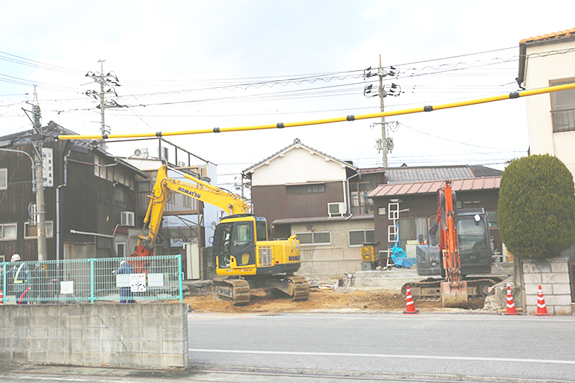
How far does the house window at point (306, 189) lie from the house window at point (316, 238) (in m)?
3.23

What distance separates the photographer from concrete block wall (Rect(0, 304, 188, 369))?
31.6 ft

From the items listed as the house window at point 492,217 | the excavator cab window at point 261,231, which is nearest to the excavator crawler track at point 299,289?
the excavator cab window at point 261,231

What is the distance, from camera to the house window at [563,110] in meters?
17.9

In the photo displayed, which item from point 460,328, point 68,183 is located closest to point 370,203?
point 68,183

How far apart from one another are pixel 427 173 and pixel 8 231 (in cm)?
2654

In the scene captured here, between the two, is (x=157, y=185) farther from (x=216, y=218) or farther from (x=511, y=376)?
(x=216, y=218)

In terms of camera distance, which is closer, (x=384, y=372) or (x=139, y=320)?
(x=384, y=372)

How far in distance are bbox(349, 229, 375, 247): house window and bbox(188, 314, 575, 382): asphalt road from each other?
16078 millimetres

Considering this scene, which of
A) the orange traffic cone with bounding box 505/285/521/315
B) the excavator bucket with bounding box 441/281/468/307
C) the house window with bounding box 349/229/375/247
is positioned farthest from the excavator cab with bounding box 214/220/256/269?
the house window with bounding box 349/229/375/247

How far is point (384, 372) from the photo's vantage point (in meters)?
8.78

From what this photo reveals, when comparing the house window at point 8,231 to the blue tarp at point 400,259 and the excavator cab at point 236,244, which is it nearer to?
the excavator cab at point 236,244

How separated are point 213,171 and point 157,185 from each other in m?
21.8

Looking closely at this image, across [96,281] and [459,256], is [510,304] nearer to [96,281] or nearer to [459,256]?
[459,256]

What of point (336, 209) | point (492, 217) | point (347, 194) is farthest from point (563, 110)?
point (347, 194)
